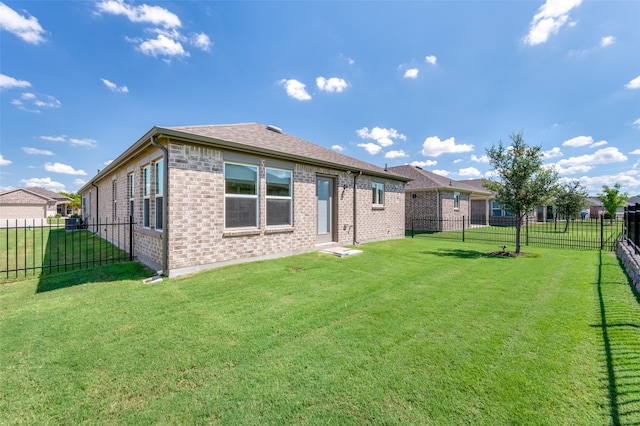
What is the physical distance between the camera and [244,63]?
1218 cm

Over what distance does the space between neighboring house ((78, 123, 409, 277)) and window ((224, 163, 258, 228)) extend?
0.09 feet

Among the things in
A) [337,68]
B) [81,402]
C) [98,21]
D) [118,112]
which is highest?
[337,68]

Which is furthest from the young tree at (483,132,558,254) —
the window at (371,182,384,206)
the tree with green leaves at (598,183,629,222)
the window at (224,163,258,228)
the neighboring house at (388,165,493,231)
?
the tree with green leaves at (598,183,629,222)

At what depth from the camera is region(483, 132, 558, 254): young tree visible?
9.57 m

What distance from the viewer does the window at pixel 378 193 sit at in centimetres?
1234

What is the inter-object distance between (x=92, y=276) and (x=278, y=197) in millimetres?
5093

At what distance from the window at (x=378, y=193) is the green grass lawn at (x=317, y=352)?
6982 mm

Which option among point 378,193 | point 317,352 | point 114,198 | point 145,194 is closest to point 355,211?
point 378,193

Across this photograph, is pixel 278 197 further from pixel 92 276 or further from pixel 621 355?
pixel 621 355

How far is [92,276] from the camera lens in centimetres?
615

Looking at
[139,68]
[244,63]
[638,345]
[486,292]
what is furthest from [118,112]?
[638,345]

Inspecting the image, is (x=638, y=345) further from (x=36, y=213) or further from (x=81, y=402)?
(x=36, y=213)

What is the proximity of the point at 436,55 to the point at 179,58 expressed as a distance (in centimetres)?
1211

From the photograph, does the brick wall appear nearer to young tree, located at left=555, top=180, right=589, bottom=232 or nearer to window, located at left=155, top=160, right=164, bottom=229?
window, located at left=155, top=160, right=164, bottom=229
